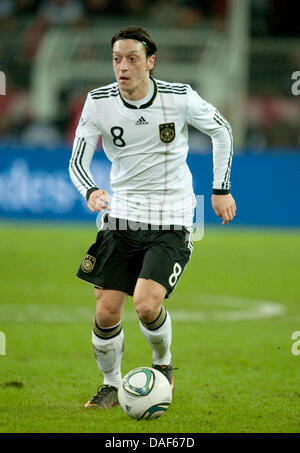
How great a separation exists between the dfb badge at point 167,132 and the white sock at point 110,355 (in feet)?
4.22

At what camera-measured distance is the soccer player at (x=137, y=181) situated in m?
5.53

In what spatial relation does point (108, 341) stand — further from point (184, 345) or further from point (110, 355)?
point (184, 345)

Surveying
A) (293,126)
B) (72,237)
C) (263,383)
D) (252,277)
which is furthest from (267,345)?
(293,126)

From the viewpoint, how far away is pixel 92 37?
22.0m

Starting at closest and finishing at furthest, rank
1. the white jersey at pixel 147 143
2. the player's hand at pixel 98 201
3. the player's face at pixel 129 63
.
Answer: the player's hand at pixel 98 201 < the player's face at pixel 129 63 < the white jersey at pixel 147 143

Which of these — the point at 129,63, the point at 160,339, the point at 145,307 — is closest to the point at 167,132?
the point at 129,63

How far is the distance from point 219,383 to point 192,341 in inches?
67.3

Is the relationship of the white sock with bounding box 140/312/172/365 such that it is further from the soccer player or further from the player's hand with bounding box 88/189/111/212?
the player's hand with bounding box 88/189/111/212

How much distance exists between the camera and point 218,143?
5727 millimetres

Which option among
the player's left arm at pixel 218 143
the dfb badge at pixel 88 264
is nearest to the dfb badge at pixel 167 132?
the player's left arm at pixel 218 143

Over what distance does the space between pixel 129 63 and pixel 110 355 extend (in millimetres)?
1868

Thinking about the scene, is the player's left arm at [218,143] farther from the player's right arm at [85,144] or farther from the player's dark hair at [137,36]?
the player's right arm at [85,144]

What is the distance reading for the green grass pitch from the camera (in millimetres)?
5125
